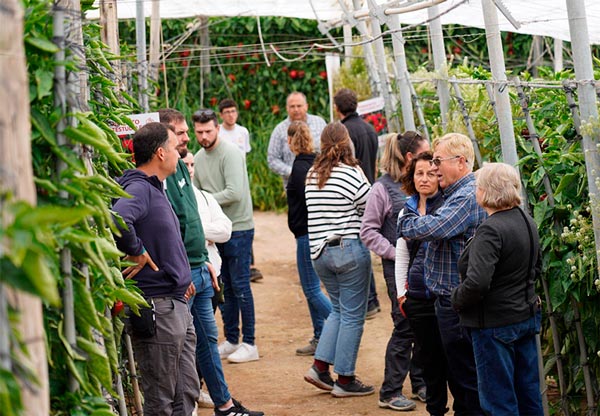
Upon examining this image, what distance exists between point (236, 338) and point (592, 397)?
3.08m

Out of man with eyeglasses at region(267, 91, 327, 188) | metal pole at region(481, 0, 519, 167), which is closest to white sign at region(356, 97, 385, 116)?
man with eyeglasses at region(267, 91, 327, 188)

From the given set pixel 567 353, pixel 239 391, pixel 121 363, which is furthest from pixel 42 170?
pixel 239 391

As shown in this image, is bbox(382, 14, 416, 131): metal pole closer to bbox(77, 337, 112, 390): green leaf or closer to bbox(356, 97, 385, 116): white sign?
bbox(356, 97, 385, 116): white sign

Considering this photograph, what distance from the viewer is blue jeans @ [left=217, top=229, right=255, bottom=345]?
22.1 feet

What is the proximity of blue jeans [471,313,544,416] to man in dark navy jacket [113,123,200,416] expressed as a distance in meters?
1.40

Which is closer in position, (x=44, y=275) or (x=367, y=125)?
(x=44, y=275)

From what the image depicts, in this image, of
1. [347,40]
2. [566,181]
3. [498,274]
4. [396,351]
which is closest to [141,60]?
[347,40]

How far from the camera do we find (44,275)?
68.9 inches

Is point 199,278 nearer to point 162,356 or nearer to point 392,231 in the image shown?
point 162,356

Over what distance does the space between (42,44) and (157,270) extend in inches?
79.0

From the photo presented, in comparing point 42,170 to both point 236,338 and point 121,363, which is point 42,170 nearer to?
point 121,363

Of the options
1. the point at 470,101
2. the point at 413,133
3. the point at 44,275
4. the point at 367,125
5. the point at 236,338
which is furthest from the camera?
the point at 367,125

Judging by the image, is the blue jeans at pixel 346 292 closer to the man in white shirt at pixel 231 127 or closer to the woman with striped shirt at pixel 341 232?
the woman with striped shirt at pixel 341 232

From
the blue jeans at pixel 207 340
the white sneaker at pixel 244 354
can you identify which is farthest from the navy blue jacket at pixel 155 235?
the white sneaker at pixel 244 354
